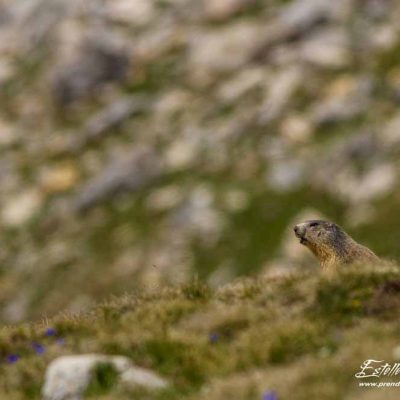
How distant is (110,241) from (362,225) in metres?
15.6

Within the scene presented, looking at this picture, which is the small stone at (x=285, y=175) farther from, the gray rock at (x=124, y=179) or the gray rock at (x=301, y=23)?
the gray rock at (x=301, y=23)

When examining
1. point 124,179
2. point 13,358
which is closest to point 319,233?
point 13,358

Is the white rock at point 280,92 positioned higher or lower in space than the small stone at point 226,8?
lower

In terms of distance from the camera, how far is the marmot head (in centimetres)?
1559

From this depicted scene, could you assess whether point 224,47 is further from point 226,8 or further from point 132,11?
point 132,11

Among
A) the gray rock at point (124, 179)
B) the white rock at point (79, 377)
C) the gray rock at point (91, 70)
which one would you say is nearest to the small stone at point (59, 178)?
the gray rock at point (124, 179)

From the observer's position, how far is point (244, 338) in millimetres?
9883

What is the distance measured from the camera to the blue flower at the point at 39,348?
10.5m

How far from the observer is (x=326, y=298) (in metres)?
10.5

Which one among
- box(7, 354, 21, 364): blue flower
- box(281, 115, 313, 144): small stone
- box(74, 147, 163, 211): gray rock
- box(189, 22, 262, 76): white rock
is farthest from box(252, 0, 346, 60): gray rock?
box(7, 354, 21, 364): blue flower

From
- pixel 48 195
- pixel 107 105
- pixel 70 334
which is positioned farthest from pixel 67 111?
pixel 70 334

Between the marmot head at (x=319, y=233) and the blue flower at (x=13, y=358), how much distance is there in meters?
6.62

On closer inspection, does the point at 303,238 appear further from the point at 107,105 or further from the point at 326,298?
the point at 107,105

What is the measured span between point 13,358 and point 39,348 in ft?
1.07
